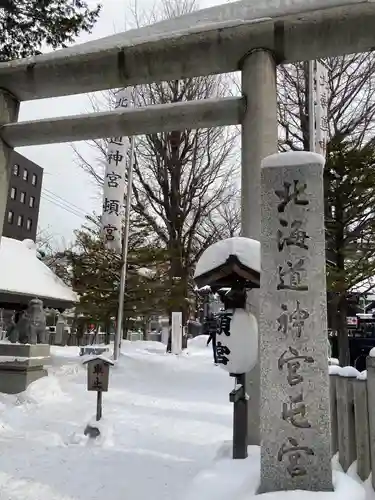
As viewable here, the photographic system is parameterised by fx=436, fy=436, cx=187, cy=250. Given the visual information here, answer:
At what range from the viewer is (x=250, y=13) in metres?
6.44

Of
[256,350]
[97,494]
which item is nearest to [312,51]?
[256,350]

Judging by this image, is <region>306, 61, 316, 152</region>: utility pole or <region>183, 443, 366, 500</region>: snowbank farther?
<region>306, 61, 316, 152</region>: utility pole

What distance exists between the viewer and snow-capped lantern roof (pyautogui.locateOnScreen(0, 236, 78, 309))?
11.2 metres

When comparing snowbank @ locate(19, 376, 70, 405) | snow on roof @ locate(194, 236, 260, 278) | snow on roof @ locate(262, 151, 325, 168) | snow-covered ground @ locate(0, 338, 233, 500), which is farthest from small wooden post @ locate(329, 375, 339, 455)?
snowbank @ locate(19, 376, 70, 405)

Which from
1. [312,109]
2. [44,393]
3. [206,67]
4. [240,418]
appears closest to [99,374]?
[240,418]

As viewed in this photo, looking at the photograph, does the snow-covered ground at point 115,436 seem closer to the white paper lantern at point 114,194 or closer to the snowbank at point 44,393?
the snowbank at point 44,393

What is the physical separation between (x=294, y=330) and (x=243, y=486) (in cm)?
137

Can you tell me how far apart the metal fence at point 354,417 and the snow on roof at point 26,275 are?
875cm

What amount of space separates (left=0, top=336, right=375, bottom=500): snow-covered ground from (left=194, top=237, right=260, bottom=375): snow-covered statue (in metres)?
1.04

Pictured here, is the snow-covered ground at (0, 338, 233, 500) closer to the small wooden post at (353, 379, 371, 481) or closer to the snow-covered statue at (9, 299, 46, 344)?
the snow-covered statue at (9, 299, 46, 344)

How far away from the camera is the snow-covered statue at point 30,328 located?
1039cm

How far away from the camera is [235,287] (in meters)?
4.66

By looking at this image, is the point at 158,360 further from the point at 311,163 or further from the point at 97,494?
the point at 311,163

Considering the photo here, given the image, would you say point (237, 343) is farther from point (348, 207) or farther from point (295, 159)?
point (348, 207)
